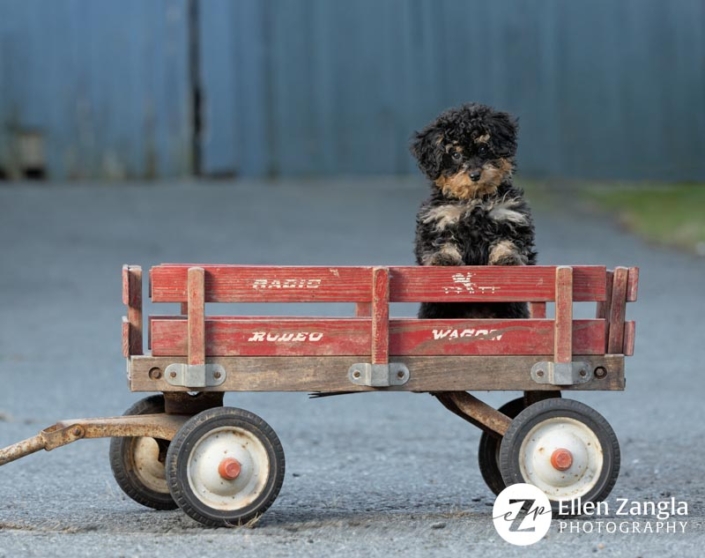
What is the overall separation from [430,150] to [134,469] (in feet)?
6.52

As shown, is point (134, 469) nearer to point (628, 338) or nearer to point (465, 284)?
point (465, 284)

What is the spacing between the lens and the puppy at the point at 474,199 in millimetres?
5105

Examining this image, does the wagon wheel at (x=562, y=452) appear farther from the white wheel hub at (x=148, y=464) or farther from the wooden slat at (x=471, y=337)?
the white wheel hub at (x=148, y=464)

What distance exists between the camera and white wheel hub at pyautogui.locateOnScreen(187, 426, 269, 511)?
4809mm

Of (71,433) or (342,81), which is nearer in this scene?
(71,433)

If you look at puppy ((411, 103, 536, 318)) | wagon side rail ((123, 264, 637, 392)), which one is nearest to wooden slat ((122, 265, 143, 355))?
wagon side rail ((123, 264, 637, 392))

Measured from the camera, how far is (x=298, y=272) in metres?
4.93

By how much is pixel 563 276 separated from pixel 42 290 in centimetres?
965

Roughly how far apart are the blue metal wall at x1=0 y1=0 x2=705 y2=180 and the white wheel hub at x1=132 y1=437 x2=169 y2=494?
12626mm

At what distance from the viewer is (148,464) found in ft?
17.6

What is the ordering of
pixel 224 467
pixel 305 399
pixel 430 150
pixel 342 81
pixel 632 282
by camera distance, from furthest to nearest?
1. pixel 342 81
2. pixel 305 399
3. pixel 430 150
4. pixel 632 282
5. pixel 224 467

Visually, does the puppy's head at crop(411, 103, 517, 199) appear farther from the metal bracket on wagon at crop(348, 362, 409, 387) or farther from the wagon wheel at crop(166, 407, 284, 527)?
the wagon wheel at crop(166, 407, 284, 527)

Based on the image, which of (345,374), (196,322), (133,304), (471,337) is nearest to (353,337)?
(345,374)

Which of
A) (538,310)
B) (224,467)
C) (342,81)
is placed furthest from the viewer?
(342,81)
